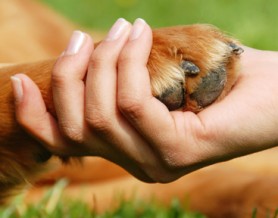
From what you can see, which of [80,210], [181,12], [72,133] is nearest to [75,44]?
[72,133]

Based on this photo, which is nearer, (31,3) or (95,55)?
(95,55)

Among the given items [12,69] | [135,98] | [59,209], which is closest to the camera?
[135,98]

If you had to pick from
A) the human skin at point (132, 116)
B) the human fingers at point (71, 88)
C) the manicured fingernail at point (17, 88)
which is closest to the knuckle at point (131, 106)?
the human skin at point (132, 116)

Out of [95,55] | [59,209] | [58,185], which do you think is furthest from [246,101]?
[58,185]

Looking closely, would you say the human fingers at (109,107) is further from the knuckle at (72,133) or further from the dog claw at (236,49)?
the dog claw at (236,49)

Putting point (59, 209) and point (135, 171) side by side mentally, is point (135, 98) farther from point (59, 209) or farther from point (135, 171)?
point (59, 209)

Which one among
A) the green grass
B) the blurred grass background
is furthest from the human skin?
the blurred grass background
